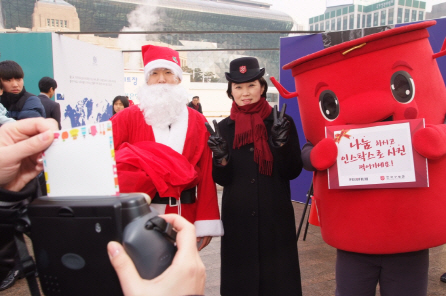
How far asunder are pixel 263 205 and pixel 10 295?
2.26 meters

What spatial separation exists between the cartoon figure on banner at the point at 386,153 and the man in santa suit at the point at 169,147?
2.34 ft

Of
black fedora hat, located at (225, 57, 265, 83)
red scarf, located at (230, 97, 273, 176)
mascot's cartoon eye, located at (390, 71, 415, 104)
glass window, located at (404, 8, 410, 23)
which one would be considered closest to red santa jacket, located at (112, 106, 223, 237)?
red scarf, located at (230, 97, 273, 176)

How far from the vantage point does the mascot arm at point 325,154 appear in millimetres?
1865

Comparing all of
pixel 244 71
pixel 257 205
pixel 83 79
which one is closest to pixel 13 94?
pixel 244 71

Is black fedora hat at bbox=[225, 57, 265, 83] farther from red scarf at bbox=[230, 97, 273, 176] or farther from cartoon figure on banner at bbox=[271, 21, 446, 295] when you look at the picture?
cartoon figure on banner at bbox=[271, 21, 446, 295]

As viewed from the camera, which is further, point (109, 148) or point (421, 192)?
point (421, 192)

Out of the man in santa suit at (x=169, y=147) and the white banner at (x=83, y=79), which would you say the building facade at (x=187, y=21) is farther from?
the man in santa suit at (x=169, y=147)

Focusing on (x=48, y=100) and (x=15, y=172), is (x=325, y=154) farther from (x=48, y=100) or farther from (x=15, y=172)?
(x=48, y=100)

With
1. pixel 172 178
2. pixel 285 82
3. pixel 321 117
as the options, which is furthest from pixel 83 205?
pixel 285 82

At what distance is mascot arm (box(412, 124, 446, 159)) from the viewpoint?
1639mm

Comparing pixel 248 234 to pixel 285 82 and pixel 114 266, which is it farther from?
pixel 285 82

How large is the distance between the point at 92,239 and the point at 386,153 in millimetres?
1457

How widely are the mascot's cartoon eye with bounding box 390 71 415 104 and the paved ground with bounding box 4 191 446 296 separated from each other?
183 cm

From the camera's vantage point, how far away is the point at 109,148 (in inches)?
31.3
